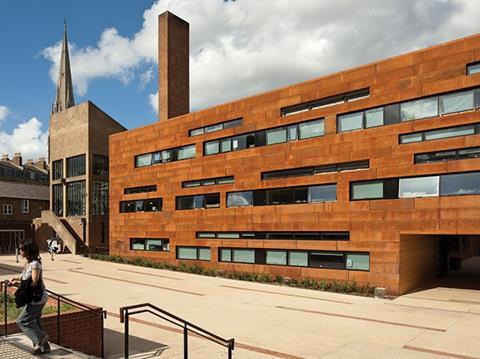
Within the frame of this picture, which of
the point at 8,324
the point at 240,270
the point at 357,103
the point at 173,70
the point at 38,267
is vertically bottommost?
the point at 240,270

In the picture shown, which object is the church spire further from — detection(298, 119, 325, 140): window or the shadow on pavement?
the shadow on pavement

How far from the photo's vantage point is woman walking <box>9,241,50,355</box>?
7582 mm

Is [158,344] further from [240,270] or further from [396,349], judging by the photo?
[240,270]

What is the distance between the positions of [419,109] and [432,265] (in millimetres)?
8854

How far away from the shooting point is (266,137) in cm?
2400

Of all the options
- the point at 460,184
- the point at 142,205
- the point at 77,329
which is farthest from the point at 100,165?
the point at 77,329

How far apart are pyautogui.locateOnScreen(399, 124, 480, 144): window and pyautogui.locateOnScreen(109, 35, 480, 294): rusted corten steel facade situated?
19 centimetres

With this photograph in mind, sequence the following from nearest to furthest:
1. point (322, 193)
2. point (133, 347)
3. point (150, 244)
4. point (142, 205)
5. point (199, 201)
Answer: point (133, 347), point (322, 193), point (199, 201), point (150, 244), point (142, 205)

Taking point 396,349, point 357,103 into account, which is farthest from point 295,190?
point 396,349

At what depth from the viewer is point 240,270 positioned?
24.8 metres

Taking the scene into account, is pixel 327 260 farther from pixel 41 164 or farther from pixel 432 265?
pixel 41 164

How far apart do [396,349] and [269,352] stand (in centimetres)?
319

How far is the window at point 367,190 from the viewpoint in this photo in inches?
767

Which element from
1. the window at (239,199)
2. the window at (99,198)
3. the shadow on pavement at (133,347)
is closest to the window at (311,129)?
the window at (239,199)
